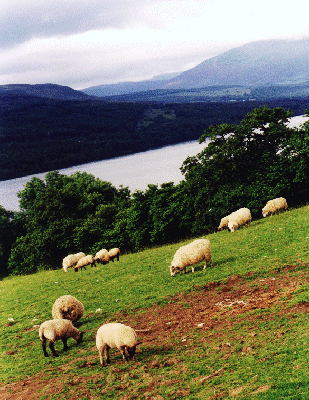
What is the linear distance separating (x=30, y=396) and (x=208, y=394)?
5.18 meters

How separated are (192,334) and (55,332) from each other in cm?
492

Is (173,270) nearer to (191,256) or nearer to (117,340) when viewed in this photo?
(191,256)

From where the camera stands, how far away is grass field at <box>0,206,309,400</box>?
27.2ft

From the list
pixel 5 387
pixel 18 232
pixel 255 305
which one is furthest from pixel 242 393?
pixel 18 232

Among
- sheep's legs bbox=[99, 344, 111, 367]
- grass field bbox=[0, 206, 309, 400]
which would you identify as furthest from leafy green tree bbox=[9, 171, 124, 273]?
sheep's legs bbox=[99, 344, 111, 367]

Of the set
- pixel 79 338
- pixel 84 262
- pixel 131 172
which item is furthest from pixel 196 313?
pixel 131 172

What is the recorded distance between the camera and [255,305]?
12.9 meters

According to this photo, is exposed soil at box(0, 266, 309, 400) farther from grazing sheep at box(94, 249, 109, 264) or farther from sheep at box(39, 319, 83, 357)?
grazing sheep at box(94, 249, 109, 264)

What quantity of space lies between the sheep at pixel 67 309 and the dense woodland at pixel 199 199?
25.7 metres

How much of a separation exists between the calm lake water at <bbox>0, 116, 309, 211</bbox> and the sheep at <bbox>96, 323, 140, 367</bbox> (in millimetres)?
90139

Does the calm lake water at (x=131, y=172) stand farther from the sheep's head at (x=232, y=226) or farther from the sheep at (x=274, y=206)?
the sheep's head at (x=232, y=226)

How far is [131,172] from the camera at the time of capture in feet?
435

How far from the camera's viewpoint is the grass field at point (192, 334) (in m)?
8.29

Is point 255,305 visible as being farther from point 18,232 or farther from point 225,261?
point 18,232
